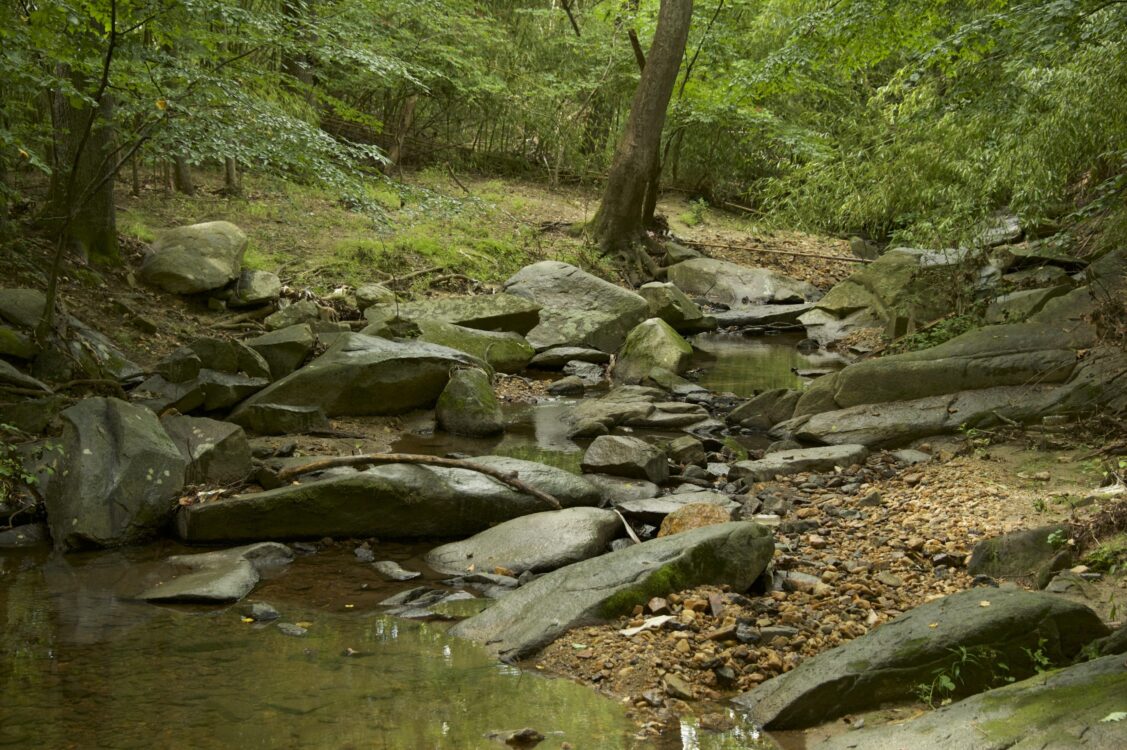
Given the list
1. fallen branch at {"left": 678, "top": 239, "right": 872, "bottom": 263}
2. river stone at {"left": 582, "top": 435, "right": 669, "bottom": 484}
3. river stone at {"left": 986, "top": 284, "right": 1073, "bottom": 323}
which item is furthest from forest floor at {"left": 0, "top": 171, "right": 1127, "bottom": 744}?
fallen branch at {"left": 678, "top": 239, "right": 872, "bottom": 263}

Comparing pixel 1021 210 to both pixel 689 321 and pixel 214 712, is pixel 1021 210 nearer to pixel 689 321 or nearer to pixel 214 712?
pixel 689 321

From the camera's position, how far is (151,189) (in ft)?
45.0

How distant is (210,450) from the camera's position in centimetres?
673

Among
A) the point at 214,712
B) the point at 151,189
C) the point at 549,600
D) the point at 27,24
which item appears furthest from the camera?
the point at 151,189

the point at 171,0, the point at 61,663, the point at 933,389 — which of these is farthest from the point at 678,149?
the point at 61,663

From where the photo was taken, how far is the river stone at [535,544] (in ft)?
19.4

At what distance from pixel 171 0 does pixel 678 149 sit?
16618mm

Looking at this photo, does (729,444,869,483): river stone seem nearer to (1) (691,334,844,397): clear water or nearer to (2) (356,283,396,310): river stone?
(1) (691,334,844,397): clear water

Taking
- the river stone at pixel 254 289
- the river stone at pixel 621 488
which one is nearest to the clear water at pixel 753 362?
the river stone at pixel 621 488

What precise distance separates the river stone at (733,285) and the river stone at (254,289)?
7.39 m

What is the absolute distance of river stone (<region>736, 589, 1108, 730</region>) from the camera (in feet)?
12.4

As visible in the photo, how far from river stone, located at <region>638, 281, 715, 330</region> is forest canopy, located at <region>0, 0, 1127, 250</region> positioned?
2.42m

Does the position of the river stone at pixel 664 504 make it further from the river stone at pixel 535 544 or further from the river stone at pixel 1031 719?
the river stone at pixel 1031 719

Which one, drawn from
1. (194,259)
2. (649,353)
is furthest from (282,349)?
(649,353)
